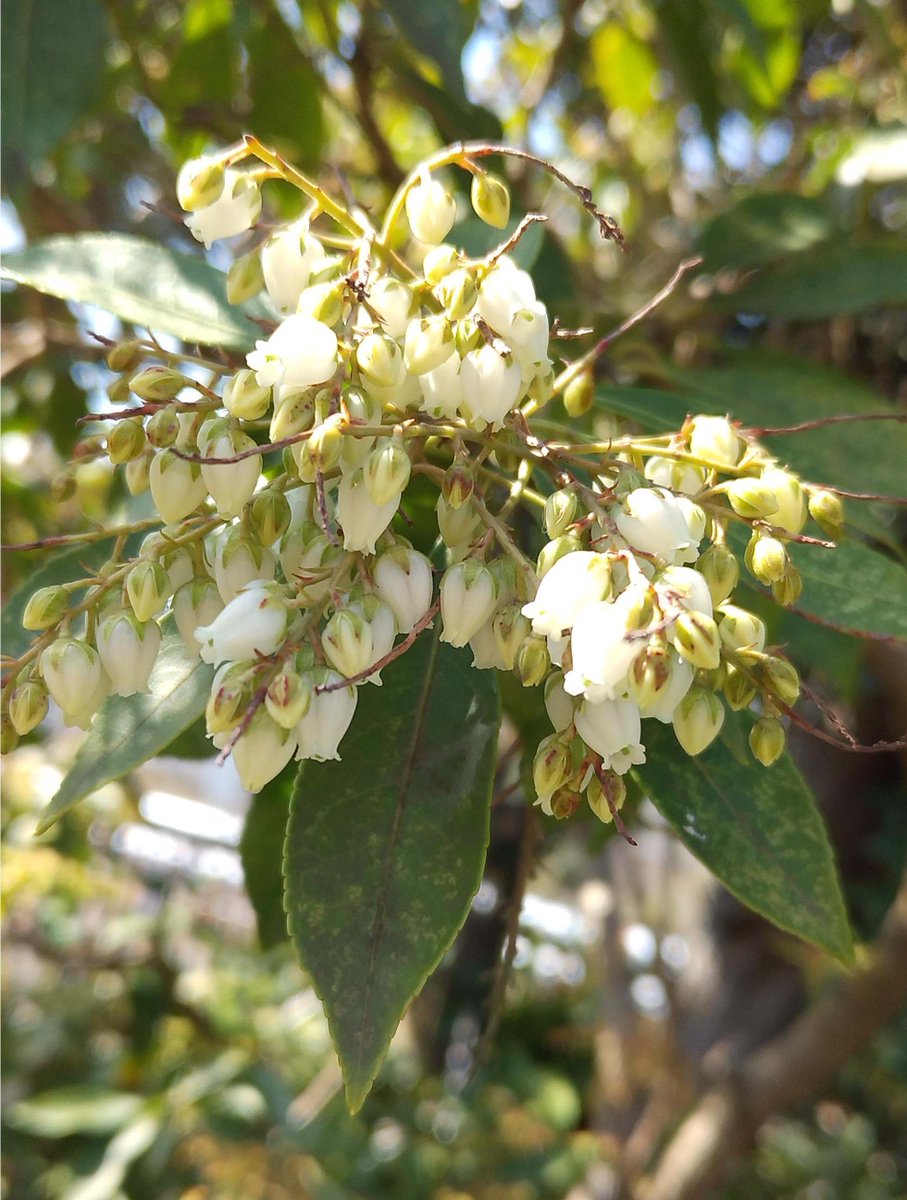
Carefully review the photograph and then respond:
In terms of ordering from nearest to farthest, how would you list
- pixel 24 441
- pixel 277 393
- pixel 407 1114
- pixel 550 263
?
pixel 277 393, pixel 550 263, pixel 24 441, pixel 407 1114

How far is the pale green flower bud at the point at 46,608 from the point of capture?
0.61 m

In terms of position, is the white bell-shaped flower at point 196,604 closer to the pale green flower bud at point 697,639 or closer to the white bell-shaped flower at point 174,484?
the white bell-shaped flower at point 174,484

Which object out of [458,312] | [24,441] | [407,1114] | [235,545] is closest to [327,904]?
[235,545]

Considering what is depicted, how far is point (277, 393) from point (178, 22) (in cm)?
135

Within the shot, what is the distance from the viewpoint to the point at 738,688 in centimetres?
57

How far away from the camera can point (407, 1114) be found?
2.81 m

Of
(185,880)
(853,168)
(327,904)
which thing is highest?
(853,168)

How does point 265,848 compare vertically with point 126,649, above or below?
below

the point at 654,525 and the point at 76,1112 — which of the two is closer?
the point at 654,525

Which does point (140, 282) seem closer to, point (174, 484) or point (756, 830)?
point (174, 484)

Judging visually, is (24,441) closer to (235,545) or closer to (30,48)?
(30,48)

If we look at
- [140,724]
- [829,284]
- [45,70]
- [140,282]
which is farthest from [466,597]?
[829,284]

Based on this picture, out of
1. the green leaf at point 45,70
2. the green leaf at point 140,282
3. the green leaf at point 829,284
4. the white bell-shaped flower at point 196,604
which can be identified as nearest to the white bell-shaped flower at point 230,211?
the green leaf at point 140,282

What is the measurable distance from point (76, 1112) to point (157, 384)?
228cm
